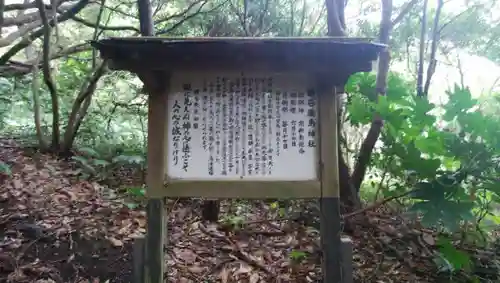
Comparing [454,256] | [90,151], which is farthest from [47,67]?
[454,256]

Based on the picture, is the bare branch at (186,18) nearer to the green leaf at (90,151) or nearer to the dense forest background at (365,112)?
the dense forest background at (365,112)

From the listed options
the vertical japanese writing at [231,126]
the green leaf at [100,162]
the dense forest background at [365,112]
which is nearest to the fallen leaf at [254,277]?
the dense forest background at [365,112]

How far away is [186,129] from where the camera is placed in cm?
319

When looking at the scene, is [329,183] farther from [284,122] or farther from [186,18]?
[186,18]

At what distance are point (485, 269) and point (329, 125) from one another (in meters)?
2.22

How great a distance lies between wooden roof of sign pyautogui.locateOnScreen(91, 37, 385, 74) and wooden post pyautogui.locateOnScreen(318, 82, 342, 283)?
0.28 meters

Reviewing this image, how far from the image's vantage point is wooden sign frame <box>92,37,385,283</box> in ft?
9.29

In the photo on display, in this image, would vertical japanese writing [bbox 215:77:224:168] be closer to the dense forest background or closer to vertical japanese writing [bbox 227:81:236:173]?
vertical japanese writing [bbox 227:81:236:173]

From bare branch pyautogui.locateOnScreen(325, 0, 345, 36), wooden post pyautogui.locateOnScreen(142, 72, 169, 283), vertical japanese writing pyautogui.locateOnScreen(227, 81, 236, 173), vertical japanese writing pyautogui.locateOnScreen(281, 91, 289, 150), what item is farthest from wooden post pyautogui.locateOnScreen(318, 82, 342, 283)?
bare branch pyautogui.locateOnScreen(325, 0, 345, 36)

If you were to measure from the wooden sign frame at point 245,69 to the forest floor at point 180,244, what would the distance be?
0.86 meters

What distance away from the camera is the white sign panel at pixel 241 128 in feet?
10.3

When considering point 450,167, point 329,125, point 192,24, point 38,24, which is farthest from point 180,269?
point 38,24

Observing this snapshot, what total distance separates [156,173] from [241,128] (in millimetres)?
668

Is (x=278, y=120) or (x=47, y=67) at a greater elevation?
(x=47, y=67)
